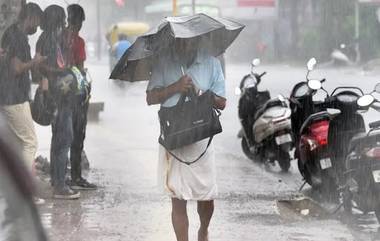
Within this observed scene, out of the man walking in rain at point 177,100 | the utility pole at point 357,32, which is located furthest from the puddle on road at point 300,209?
the utility pole at point 357,32

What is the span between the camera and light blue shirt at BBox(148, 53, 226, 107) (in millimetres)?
5652

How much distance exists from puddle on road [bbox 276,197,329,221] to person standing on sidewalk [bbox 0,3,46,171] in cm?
227

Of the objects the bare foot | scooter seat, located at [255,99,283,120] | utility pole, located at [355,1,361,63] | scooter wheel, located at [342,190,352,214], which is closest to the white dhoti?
the bare foot

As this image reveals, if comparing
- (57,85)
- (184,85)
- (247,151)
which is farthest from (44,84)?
(247,151)

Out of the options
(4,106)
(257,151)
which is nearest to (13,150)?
(4,106)

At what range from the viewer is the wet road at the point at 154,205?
6.74 meters

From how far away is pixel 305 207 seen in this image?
7.77 m

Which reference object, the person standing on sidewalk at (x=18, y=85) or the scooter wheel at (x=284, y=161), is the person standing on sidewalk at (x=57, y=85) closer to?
the person standing on sidewalk at (x=18, y=85)

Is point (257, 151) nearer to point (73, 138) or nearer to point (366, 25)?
point (73, 138)

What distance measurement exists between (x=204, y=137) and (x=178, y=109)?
0.24m

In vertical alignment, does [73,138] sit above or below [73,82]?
below

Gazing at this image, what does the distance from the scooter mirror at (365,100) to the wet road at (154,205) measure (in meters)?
0.99

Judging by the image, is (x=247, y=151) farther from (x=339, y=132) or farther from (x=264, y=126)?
(x=339, y=132)

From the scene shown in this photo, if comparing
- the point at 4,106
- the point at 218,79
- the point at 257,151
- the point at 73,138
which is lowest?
the point at 257,151
